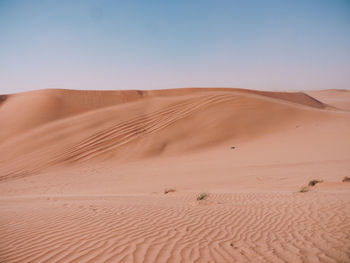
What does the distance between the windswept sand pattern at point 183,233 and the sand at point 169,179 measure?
0.02 meters

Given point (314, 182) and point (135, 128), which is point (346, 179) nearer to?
point (314, 182)

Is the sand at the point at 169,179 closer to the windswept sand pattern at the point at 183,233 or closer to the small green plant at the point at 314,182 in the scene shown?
the windswept sand pattern at the point at 183,233

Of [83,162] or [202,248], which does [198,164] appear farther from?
[202,248]

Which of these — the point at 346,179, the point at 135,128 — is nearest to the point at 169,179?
the point at 346,179

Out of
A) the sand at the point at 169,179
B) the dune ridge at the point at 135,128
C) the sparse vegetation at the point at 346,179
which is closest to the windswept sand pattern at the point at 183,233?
the sand at the point at 169,179

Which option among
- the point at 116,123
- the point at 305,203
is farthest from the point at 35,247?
the point at 116,123

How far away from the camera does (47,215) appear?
18.0 ft

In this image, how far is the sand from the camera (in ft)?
12.4

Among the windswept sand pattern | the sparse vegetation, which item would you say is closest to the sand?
the windswept sand pattern

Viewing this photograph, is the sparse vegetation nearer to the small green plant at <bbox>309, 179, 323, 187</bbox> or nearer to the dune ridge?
the small green plant at <bbox>309, 179, 323, 187</bbox>

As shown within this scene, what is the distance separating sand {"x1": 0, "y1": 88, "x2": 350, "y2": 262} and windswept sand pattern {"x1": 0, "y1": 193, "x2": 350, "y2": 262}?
2 cm

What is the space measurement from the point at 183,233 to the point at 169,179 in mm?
7386

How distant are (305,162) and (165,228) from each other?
9.98 m

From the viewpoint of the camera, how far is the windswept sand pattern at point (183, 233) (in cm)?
342
